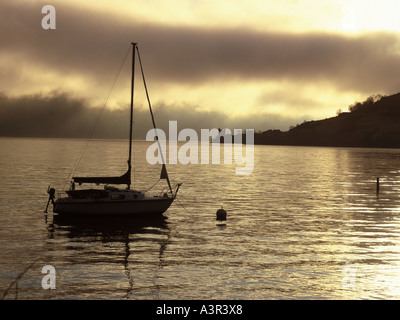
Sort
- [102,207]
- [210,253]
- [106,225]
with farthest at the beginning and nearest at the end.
→ [102,207], [106,225], [210,253]

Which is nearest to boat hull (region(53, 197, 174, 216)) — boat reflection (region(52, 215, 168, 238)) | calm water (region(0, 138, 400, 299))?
boat reflection (region(52, 215, 168, 238))

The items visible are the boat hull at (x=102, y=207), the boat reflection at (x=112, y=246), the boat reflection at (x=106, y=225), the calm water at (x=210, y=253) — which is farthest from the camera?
the boat hull at (x=102, y=207)

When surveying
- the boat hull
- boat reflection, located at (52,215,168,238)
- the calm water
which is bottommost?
the calm water

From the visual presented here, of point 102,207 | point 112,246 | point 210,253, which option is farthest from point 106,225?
point 210,253

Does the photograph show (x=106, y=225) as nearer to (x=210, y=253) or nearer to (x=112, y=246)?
(x=112, y=246)

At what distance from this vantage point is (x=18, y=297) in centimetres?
2420

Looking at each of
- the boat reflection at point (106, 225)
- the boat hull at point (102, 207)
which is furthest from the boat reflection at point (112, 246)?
the boat hull at point (102, 207)

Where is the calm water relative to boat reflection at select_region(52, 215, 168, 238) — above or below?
below

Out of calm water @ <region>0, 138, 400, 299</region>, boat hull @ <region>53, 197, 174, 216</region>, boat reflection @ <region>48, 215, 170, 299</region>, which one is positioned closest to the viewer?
calm water @ <region>0, 138, 400, 299</region>

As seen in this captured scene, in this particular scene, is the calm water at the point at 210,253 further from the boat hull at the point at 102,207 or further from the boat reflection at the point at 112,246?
the boat hull at the point at 102,207

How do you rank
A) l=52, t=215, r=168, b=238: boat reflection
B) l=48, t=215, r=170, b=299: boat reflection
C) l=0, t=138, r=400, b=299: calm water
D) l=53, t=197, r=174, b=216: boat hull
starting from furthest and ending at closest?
l=53, t=197, r=174, b=216: boat hull < l=52, t=215, r=168, b=238: boat reflection < l=48, t=215, r=170, b=299: boat reflection < l=0, t=138, r=400, b=299: calm water

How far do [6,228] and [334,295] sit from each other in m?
30.1

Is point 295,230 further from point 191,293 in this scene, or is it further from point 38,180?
point 38,180

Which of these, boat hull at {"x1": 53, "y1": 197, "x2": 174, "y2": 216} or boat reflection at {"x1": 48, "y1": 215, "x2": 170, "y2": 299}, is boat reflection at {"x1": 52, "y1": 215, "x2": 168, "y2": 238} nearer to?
boat reflection at {"x1": 48, "y1": 215, "x2": 170, "y2": 299}
